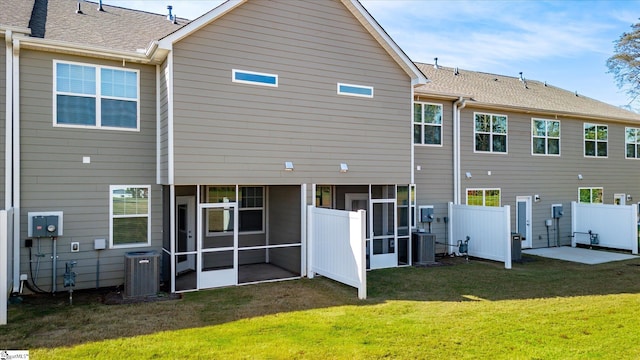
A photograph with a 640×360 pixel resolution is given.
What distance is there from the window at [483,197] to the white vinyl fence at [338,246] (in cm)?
636

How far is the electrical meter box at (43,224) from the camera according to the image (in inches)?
312

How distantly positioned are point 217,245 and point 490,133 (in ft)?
31.0

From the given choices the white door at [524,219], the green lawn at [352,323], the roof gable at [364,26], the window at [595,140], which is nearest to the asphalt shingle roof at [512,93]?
the window at [595,140]

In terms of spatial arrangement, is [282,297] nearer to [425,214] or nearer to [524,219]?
[425,214]

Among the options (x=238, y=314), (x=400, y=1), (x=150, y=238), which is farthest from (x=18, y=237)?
(x=400, y=1)

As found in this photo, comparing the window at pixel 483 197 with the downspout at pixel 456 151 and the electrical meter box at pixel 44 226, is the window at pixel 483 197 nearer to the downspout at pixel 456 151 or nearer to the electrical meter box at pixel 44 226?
the downspout at pixel 456 151

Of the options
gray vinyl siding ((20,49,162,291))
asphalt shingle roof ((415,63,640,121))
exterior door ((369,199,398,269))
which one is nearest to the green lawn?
gray vinyl siding ((20,49,162,291))

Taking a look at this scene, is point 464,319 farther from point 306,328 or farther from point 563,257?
point 563,257

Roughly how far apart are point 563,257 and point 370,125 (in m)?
7.56

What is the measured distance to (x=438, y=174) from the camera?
42.5 ft

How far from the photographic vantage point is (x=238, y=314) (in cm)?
687

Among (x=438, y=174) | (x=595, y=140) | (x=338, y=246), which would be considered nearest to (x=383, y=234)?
(x=338, y=246)

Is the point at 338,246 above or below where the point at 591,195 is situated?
below

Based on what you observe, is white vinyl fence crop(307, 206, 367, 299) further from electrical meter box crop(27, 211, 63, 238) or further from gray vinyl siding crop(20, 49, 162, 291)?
electrical meter box crop(27, 211, 63, 238)
